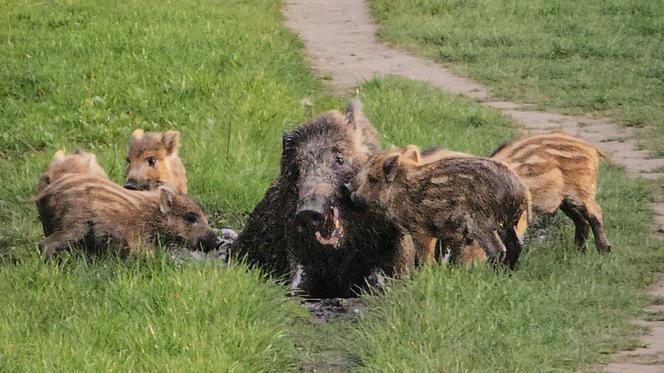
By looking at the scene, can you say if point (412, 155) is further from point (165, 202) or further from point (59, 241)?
point (59, 241)

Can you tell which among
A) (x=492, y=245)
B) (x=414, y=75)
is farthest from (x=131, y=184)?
(x=414, y=75)

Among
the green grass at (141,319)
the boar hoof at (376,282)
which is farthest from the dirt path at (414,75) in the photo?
the green grass at (141,319)

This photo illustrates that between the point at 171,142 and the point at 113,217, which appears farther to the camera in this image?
the point at 171,142

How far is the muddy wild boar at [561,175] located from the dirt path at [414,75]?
785 mm

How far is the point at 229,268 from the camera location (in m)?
6.97

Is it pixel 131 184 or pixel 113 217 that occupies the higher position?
pixel 113 217

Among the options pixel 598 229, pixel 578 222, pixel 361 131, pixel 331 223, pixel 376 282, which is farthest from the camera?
pixel 578 222

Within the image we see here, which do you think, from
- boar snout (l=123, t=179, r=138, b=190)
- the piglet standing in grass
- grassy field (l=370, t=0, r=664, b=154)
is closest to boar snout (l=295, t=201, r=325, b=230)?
the piglet standing in grass

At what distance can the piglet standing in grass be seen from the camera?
7859 mm

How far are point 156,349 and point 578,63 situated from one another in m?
10.9

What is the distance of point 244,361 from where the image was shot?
6.05m

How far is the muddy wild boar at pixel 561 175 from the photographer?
8.35 m

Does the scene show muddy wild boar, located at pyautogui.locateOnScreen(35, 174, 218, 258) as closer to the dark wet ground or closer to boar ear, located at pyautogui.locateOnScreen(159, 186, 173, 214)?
boar ear, located at pyautogui.locateOnScreen(159, 186, 173, 214)

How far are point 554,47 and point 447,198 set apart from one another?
9.92 meters
